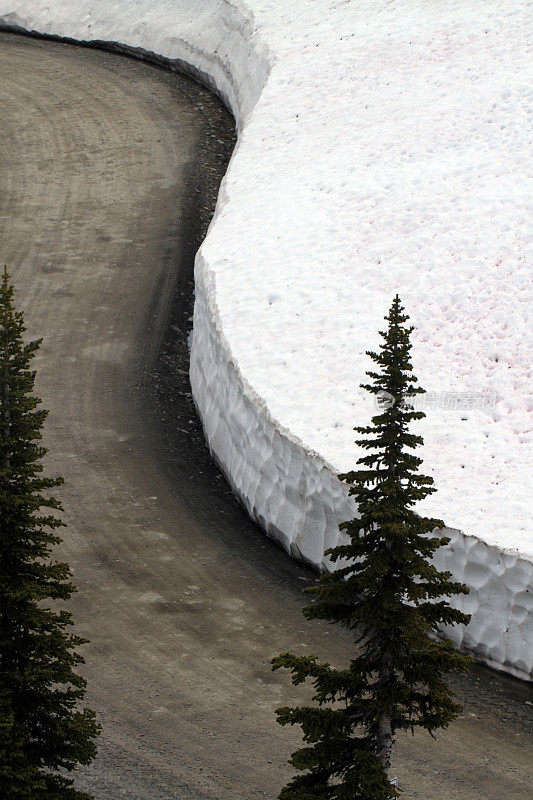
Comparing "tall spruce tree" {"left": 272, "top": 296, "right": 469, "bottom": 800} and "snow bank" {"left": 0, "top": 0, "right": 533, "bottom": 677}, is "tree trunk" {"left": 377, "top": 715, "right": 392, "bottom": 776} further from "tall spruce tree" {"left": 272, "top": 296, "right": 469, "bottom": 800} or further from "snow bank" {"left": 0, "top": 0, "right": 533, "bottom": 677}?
"snow bank" {"left": 0, "top": 0, "right": 533, "bottom": 677}

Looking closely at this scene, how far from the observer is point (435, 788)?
8109 mm

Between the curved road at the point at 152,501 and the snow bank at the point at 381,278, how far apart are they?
765mm

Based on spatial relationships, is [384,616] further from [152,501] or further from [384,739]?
[152,501]

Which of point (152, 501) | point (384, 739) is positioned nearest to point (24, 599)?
point (384, 739)

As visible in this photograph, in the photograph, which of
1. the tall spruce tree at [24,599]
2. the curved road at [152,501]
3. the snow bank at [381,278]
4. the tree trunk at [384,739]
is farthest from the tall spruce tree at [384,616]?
the snow bank at [381,278]

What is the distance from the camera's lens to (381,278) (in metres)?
13.3

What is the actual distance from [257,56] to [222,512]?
530 inches

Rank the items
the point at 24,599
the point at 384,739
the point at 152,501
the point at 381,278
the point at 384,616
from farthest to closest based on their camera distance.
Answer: the point at 381,278
the point at 152,501
the point at 24,599
the point at 384,739
the point at 384,616

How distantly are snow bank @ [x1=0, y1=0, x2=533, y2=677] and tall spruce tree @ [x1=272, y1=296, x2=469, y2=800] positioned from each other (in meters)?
3.29

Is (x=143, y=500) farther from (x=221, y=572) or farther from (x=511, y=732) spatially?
(x=511, y=732)

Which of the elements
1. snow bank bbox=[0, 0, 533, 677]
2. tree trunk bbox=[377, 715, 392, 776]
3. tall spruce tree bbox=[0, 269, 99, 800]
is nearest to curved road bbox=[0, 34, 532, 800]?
snow bank bbox=[0, 0, 533, 677]

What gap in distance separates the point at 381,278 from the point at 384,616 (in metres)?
7.97

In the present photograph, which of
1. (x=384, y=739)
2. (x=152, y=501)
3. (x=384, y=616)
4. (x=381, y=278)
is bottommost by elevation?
(x=384, y=739)

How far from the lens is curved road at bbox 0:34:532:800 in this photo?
848 cm
